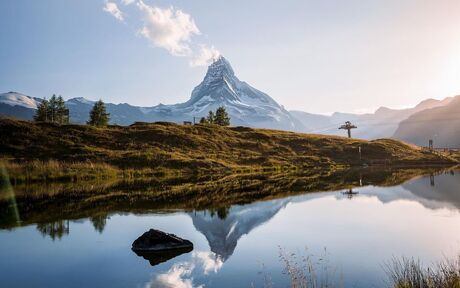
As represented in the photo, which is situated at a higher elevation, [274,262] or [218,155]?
[218,155]

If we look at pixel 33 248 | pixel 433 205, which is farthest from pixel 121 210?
pixel 433 205

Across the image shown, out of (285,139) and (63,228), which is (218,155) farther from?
(63,228)

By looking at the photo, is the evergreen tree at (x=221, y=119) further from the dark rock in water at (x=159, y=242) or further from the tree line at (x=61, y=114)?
the dark rock in water at (x=159, y=242)

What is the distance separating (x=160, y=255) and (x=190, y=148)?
280 ft

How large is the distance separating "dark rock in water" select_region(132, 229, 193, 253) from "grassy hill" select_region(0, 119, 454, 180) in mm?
49330

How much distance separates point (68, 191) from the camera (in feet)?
167

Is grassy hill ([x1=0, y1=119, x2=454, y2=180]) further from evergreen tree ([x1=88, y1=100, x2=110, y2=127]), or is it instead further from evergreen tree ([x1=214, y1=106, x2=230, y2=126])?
evergreen tree ([x1=214, y1=106, x2=230, y2=126])

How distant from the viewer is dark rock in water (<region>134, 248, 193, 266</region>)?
2102cm

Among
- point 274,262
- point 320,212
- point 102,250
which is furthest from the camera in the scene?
point 320,212

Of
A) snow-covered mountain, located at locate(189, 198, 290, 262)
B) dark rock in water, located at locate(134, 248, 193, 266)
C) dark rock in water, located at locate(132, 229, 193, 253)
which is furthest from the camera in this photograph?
snow-covered mountain, located at locate(189, 198, 290, 262)

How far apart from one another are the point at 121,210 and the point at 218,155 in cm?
6640

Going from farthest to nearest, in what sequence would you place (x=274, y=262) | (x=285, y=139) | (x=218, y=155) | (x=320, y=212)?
(x=285, y=139) → (x=218, y=155) → (x=320, y=212) → (x=274, y=262)

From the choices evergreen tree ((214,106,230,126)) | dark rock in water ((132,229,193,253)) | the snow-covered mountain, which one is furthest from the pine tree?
dark rock in water ((132,229,193,253))

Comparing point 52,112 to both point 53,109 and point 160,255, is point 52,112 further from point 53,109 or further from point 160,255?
point 160,255
